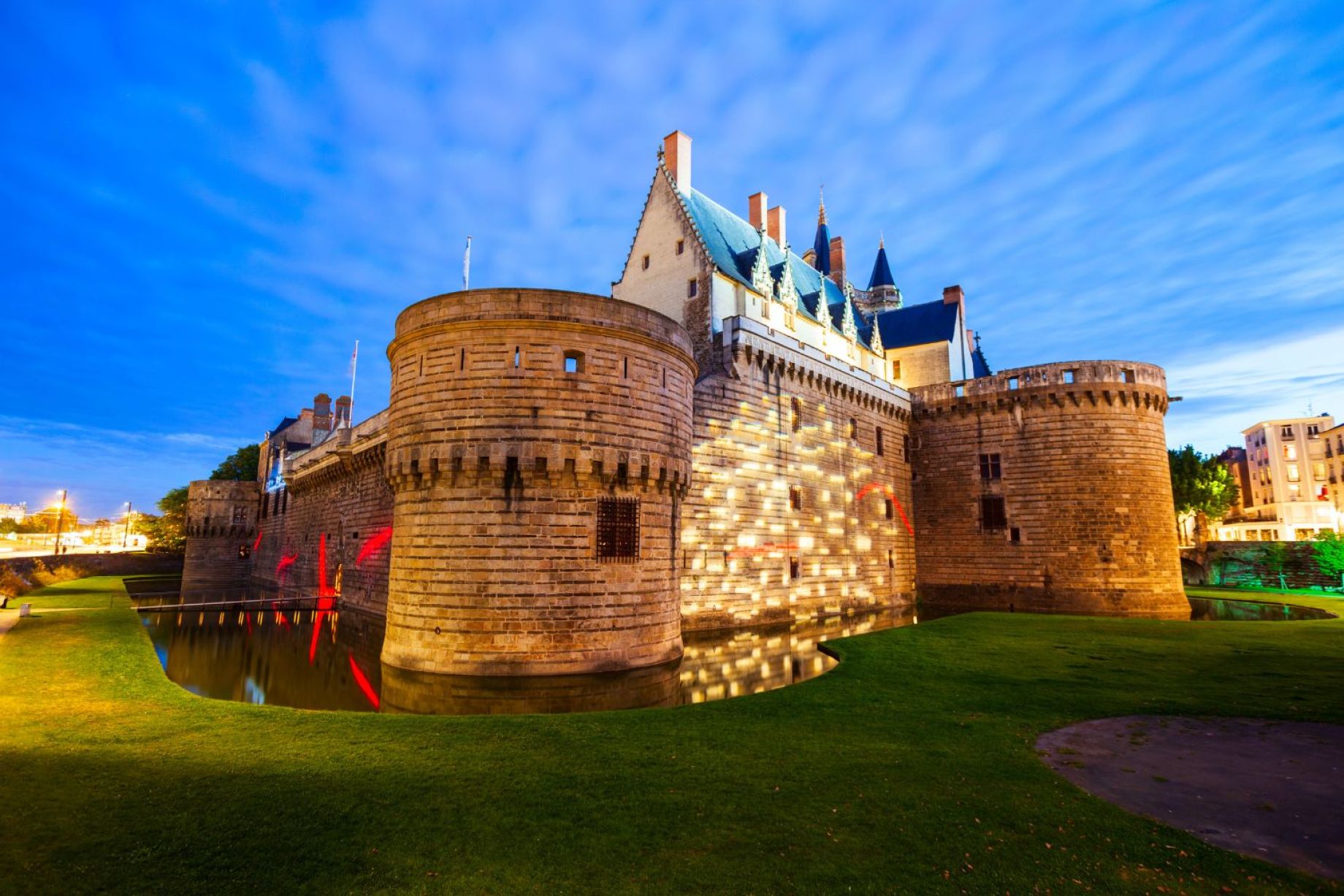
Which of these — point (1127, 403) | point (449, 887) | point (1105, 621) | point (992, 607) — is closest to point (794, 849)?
point (449, 887)

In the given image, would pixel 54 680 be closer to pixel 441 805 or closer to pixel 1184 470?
pixel 441 805

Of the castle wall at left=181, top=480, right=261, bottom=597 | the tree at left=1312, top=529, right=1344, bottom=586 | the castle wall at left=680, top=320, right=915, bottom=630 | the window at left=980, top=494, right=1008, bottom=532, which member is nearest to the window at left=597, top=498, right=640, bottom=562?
the castle wall at left=680, top=320, right=915, bottom=630

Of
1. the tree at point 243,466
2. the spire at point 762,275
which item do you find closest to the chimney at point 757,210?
the spire at point 762,275

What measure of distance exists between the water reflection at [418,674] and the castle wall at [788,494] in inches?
77.4

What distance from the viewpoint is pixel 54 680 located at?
14.1 meters

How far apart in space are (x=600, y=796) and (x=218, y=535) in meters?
64.4

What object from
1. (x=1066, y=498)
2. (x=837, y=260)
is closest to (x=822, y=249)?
(x=837, y=260)

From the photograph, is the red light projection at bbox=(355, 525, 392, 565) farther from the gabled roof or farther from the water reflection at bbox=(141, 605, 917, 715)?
the gabled roof

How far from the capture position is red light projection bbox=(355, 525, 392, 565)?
105 ft

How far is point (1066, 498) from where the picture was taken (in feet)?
117

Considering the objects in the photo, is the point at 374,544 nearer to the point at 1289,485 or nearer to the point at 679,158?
the point at 679,158

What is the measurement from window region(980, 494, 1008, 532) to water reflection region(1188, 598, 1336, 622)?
9.67 metres

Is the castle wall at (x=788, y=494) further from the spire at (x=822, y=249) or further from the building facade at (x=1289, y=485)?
the building facade at (x=1289, y=485)

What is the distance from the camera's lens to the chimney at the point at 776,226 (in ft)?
137
